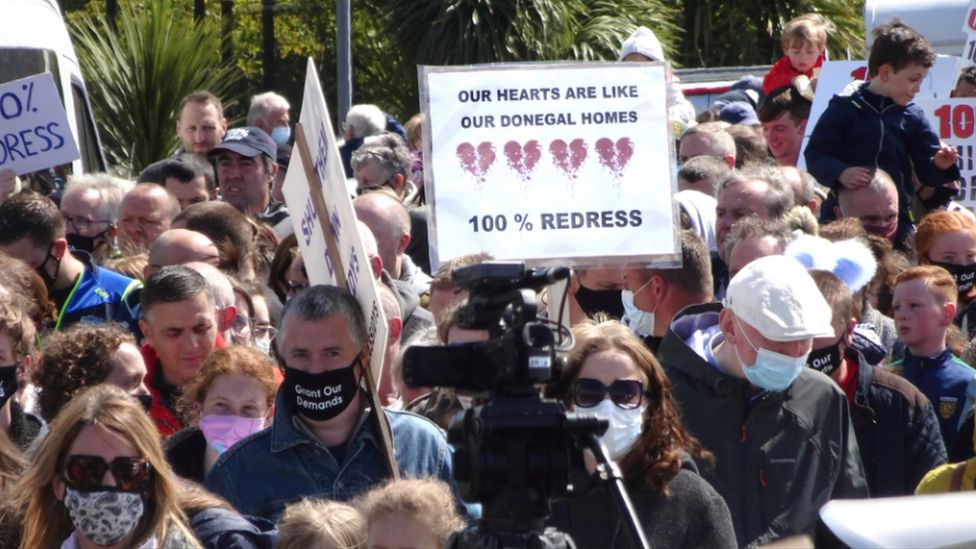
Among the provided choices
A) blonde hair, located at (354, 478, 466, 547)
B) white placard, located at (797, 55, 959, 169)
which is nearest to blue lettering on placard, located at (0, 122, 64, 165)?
white placard, located at (797, 55, 959, 169)

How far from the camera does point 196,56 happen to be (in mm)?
16797

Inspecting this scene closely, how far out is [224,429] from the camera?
559cm

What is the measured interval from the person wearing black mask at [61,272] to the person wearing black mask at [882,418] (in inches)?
116

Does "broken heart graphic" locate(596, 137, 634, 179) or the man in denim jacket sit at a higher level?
"broken heart graphic" locate(596, 137, 634, 179)

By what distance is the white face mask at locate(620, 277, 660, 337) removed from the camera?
668 cm

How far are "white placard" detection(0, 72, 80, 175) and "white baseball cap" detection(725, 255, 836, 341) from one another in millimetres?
5081

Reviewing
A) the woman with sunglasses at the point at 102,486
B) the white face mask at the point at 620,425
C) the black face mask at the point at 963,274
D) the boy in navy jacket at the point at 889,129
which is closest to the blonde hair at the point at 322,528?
the woman with sunglasses at the point at 102,486

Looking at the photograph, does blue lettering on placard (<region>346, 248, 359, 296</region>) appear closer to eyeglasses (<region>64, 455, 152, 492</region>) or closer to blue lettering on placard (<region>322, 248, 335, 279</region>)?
blue lettering on placard (<region>322, 248, 335, 279</region>)

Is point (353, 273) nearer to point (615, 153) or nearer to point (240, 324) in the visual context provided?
point (240, 324)

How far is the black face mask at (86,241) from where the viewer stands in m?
8.82

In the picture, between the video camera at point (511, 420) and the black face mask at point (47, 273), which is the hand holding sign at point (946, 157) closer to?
the black face mask at point (47, 273)

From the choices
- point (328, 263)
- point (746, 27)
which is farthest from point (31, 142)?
point (746, 27)

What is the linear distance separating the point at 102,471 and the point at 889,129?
229 inches

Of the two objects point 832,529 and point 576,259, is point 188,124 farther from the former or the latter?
point 832,529
